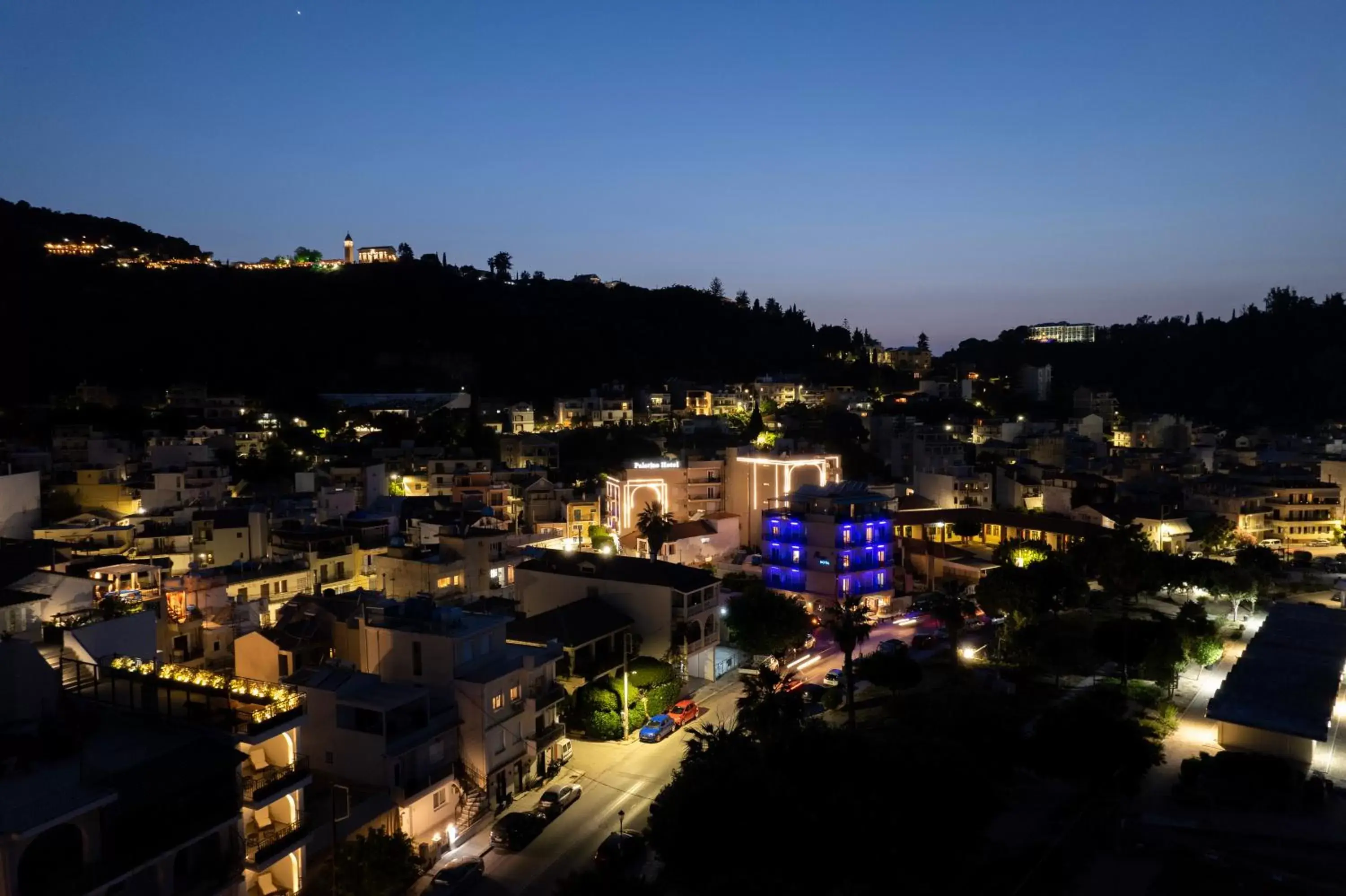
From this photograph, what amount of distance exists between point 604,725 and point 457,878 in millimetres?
7280

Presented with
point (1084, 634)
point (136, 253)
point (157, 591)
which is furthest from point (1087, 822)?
point (136, 253)

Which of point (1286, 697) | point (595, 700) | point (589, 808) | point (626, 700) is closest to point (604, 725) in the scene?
point (595, 700)

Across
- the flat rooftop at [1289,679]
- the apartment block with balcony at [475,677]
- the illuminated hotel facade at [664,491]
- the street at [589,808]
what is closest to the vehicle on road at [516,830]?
the street at [589,808]

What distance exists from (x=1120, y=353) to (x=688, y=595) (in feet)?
394

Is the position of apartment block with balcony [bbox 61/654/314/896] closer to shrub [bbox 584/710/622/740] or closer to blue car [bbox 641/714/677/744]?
shrub [bbox 584/710/622/740]

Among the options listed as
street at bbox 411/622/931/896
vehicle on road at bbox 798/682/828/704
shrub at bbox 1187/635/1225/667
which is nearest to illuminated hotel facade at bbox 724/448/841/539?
vehicle on road at bbox 798/682/828/704

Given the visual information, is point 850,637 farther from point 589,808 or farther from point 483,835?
point 483,835

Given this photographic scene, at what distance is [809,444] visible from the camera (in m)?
65.9

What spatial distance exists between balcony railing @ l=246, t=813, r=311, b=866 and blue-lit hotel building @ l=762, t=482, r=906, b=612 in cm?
2539

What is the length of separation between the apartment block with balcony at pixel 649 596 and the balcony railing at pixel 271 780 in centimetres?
1395

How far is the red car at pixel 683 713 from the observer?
2386cm

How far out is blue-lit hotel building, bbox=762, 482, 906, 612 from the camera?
36.9 m

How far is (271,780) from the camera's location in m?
13.4

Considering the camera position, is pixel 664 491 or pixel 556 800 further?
pixel 664 491
